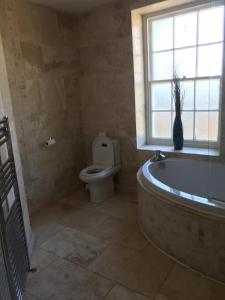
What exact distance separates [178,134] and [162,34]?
4.02 feet

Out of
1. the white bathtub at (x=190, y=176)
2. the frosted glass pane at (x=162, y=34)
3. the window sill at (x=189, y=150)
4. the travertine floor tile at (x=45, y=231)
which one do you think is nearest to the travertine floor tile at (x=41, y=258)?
the travertine floor tile at (x=45, y=231)

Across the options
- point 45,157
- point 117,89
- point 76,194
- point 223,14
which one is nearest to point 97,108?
point 117,89

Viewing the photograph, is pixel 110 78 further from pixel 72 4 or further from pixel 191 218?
pixel 191 218

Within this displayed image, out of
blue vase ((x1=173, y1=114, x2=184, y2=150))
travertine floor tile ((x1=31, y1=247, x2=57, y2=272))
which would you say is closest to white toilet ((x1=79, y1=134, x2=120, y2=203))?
blue vase ((x1=173, y1=114, x2=184, y2=150))

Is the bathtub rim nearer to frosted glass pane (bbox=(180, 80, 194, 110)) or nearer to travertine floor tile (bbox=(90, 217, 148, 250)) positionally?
travertine floor tile (bbox=(90, 217, 148, 250))

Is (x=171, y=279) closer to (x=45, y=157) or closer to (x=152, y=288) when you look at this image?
(x=152, y=288)

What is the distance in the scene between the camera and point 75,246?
2.25m

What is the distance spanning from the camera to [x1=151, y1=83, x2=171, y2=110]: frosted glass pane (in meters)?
3.01

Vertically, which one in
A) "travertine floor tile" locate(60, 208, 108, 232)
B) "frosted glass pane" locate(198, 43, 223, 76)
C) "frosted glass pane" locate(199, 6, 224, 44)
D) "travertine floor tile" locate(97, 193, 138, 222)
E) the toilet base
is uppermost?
"frosted glass pane" locate(199, 6, 224, 44)

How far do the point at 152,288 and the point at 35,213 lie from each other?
1.75 metres

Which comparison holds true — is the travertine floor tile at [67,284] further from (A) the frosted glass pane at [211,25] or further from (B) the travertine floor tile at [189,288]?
(A) the frosted glass pane at [211,25]

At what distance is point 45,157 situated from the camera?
120 inches

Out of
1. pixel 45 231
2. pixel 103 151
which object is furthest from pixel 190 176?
pixel 45 231

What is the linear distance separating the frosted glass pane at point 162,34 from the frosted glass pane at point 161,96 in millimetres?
445
